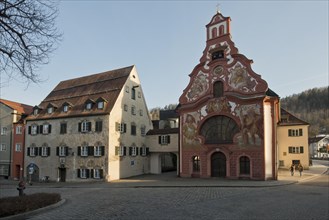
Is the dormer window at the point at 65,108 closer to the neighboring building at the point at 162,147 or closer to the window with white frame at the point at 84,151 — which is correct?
the window with white frame at the point at 84,151

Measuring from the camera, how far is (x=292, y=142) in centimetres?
4447

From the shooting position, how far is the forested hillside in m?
154

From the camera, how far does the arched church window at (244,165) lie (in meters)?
30.8

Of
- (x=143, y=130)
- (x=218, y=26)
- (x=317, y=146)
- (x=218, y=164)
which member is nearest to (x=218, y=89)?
(x=218, y=26)

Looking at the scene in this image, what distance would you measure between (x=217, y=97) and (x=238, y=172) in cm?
867

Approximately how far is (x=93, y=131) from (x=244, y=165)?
18.7 meters

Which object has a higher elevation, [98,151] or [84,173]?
[98,151]

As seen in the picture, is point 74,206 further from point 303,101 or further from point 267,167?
point 303,101

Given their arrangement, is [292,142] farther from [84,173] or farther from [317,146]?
[317,146]

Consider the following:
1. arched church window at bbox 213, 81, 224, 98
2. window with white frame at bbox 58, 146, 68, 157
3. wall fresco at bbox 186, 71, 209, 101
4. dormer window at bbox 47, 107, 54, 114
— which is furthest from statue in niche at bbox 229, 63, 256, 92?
dormer window at bbox 47, 107, 54, 114

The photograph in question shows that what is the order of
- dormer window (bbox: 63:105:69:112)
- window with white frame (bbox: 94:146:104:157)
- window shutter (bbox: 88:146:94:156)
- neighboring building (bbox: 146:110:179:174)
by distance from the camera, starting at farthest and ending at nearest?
dormer window (bbox: 63:105:69:112) < neighboring building (bbox: 146:110:179:174) < window shutter (bbox: 88:146:94:156) < window with white frame (bbox: 94:146:104:157)

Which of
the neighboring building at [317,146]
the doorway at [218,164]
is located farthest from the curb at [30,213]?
the neighboring building at [317,146]

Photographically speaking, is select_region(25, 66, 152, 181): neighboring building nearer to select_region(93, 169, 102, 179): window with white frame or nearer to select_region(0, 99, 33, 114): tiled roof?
select_region(93, 169, 102, 179): window with white frame

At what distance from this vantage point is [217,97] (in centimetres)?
3347
